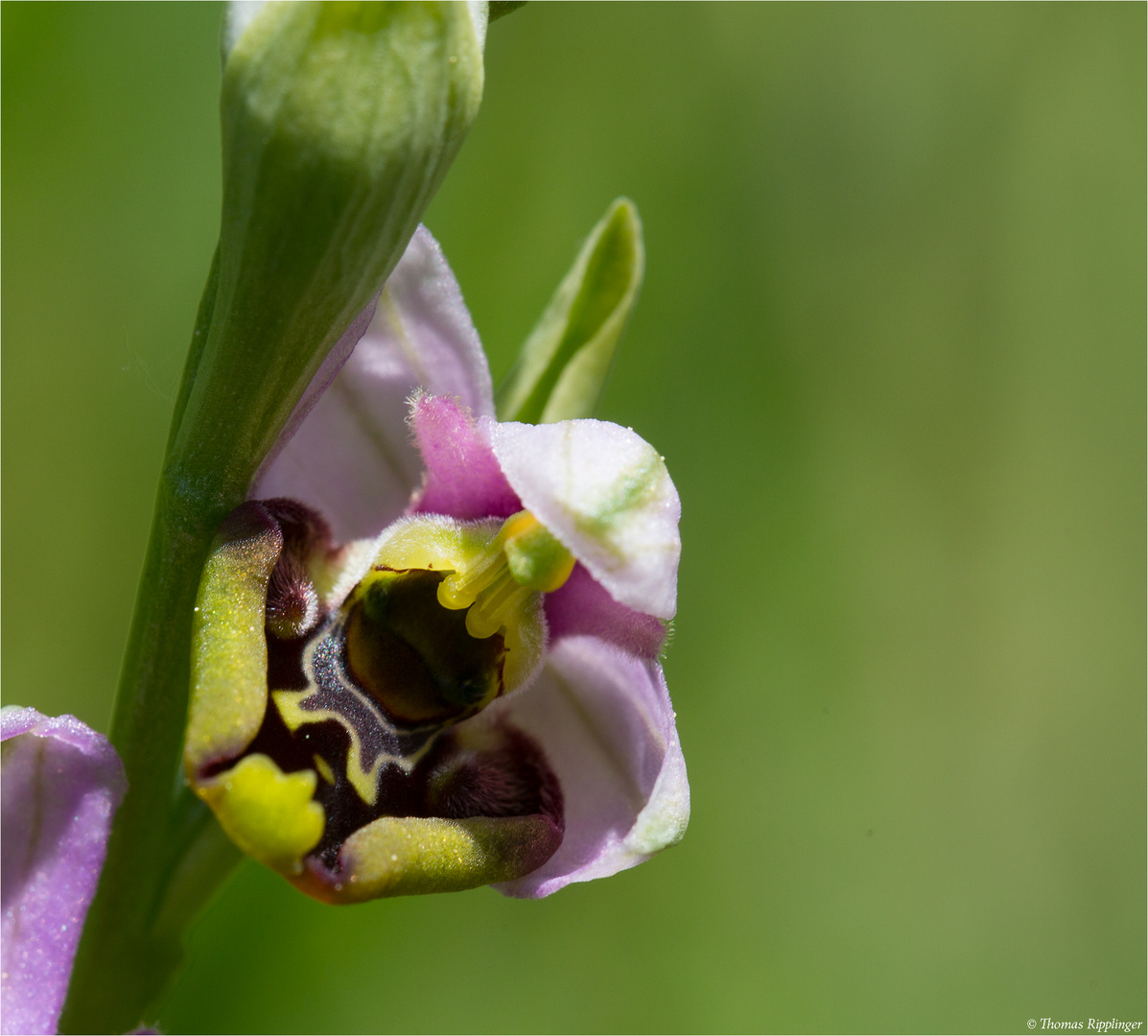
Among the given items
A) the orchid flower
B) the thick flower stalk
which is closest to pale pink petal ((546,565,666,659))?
the orchid flower

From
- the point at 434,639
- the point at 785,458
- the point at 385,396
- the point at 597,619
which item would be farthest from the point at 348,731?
the point at 785,458

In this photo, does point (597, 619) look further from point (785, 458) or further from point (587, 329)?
point (785, 458)

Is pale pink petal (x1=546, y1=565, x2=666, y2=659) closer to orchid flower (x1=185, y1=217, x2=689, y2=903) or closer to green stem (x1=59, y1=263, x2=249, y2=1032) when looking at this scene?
orchid flower (x1=185, y1=217, x2=689, y2=903)

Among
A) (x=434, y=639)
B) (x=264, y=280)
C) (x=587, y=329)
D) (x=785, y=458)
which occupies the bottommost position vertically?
(x=785, y=458)

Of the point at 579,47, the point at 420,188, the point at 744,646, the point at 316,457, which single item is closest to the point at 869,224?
the point at 579,47

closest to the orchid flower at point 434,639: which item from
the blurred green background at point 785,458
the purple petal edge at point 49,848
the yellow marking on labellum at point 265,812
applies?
the yellow marking on labellum at point 265,812

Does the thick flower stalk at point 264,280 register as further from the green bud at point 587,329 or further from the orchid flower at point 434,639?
the green bud at point 587,329

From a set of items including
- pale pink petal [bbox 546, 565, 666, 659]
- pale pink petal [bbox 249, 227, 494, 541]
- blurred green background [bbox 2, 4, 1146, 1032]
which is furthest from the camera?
blurred green background [bbox 2, 4, 1146, 1032]
